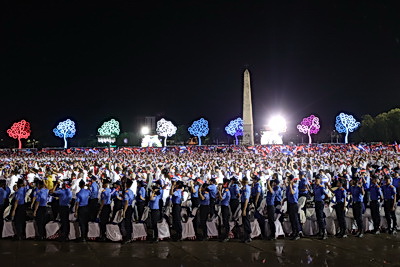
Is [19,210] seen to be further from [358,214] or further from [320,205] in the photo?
[358,214]

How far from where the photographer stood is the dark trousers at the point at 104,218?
9.79 m

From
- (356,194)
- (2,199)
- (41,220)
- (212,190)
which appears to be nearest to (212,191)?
(212,190)

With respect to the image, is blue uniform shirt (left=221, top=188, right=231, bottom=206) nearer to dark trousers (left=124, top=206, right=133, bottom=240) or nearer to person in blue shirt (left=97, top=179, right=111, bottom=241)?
dark trousers (left=124, top=206, right=133, bottom=240)

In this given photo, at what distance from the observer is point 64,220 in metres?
9.79

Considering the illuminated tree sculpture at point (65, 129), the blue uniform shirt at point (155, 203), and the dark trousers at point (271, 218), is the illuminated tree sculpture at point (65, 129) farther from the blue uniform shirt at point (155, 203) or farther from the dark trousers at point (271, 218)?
the dark trousers at point (271, 218)

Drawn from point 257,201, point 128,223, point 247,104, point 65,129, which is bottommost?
point 128,223

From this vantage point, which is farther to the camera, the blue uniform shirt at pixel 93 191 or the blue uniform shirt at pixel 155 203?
the blue uniform shirt at pixel 93 191

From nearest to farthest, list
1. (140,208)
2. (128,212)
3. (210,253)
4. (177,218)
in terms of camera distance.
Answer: (210,253) < (128,212) < (177,218) < (140,208)

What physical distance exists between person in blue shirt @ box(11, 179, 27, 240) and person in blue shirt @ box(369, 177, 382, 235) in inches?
380

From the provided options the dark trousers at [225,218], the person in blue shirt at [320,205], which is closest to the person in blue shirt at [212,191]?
the dark trousers at [225,218]

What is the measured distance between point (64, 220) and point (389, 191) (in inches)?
356

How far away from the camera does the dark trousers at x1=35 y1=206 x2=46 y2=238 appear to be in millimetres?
9844

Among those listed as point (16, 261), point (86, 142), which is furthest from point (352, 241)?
point (86, 142)

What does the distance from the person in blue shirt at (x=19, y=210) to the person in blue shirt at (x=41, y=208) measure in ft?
1.21
